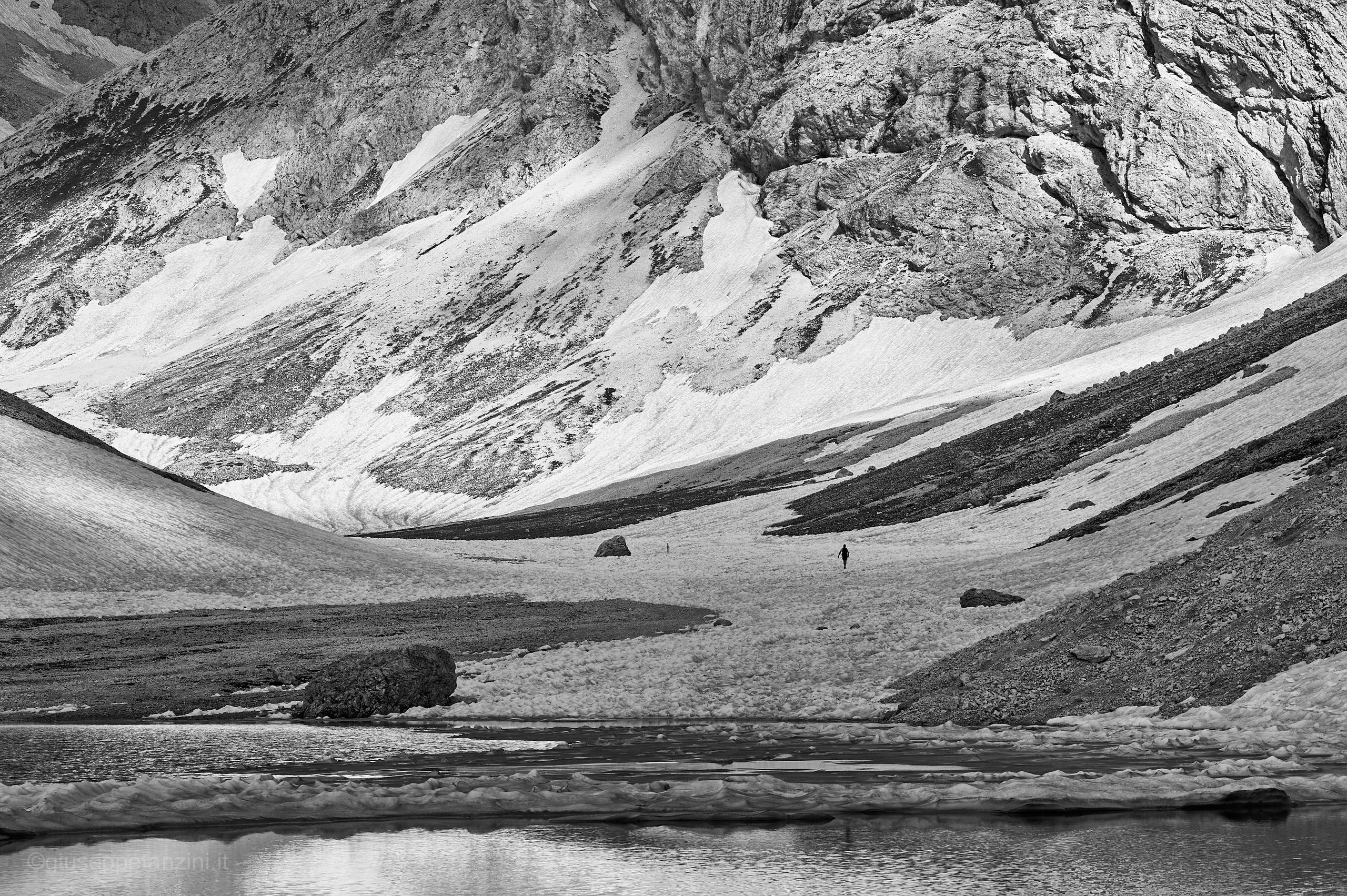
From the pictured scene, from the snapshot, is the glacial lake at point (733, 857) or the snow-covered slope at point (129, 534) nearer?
the glacial lake at point (733, 857)

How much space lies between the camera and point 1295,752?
18.9 meters

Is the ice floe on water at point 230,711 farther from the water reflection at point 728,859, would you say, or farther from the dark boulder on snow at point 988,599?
the dark boulder on snow at point 988,599

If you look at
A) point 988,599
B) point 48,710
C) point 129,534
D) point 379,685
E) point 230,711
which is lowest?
point 988,599

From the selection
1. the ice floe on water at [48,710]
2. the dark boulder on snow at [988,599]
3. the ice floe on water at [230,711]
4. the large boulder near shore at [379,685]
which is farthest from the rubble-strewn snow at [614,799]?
the dark boulder on snow at [988,599]

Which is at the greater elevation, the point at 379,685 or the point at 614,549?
the point at 379,685

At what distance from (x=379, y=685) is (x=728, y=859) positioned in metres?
19.7

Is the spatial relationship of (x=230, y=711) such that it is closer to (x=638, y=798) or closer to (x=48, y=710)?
(x=48, y=710)

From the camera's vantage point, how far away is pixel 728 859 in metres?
13.4

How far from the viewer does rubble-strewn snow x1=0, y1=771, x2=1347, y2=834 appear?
1541cm

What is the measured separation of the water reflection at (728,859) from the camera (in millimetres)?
12000

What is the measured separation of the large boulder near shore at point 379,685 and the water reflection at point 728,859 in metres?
16.2

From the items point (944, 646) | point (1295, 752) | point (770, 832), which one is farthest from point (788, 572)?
point (770, 832)

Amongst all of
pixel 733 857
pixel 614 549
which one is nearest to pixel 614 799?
pixel 733 857

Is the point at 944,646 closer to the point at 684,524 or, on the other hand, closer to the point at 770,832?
the point at 770,832
